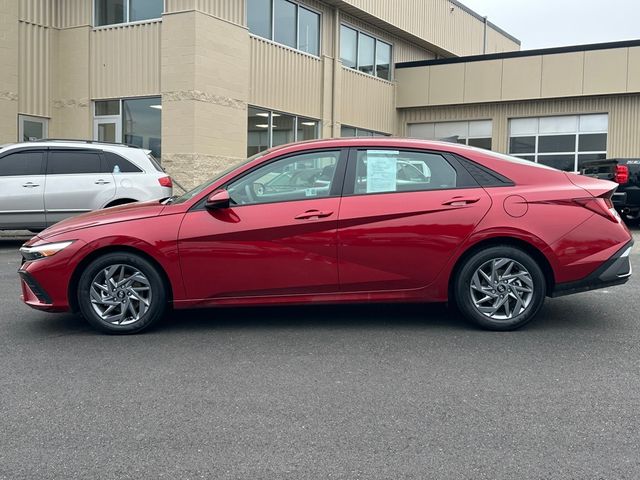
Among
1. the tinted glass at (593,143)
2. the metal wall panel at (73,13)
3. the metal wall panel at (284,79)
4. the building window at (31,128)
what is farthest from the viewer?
the tinted glass at (593,143)

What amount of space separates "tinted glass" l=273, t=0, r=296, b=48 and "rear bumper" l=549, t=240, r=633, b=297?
14.1m

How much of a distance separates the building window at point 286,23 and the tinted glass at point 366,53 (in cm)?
260

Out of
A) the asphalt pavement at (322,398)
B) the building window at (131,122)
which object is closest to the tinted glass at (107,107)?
the building window at (131,122)

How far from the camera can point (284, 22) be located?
1831 cm

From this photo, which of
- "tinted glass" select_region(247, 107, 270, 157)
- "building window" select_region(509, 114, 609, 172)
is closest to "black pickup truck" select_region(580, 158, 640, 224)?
"building window" select_region(509, 114, 609, 172)

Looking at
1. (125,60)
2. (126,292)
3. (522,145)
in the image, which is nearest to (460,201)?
(126,292)

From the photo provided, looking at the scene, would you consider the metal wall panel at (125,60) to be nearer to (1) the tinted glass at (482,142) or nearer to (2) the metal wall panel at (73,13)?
(2) the metal wall panel at (73,13)

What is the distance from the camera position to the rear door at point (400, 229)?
538 cm

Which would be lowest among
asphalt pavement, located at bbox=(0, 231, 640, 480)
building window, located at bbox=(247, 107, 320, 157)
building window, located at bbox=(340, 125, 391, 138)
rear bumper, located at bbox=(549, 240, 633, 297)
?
asphalt pavement, located at bbox=(0, 231, 640, 480)

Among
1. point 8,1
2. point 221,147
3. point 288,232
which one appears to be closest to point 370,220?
point 288,232

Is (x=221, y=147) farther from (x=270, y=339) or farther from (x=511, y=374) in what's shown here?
(x=511, y=374)

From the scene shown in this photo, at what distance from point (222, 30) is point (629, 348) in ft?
43.4

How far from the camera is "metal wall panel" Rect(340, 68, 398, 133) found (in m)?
21.4

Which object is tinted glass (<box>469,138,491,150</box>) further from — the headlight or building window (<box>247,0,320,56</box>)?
the headlight
